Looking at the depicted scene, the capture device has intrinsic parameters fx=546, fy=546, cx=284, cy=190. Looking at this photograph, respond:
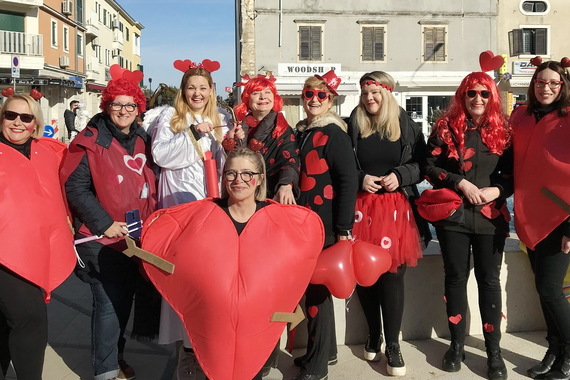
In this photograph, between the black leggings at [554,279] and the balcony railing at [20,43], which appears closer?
the black leggings at [554,279]

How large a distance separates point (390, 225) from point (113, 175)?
160cm

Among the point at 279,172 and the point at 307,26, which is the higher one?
the point at 307,26

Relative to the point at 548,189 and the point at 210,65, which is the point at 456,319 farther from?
the point at 210,65

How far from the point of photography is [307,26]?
24000 mm

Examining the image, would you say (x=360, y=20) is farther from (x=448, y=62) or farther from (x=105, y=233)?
(x=105, y=233)

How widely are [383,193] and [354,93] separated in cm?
2062

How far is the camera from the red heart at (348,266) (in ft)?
9.29

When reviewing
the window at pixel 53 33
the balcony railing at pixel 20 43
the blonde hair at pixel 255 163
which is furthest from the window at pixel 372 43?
the blonde hair at pixel 255 163

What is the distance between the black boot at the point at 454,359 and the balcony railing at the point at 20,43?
1158 inches

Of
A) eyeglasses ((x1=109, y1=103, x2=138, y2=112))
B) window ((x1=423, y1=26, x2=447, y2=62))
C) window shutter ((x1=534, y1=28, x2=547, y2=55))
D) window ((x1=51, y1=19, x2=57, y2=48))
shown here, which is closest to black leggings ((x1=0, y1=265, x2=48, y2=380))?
eyeglasses ((x1=109, y1=103, x2=138, y2=112))

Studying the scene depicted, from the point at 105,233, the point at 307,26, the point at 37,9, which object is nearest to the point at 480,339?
the point at 105,233

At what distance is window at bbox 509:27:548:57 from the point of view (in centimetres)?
→ 2424

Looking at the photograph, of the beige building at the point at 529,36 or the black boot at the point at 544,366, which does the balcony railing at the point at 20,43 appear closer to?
the beige building at the point at 529,36

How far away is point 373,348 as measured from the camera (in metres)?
3.48
